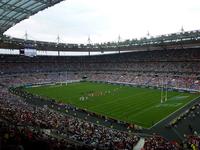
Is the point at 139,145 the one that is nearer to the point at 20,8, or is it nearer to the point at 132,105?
the point at 20,8

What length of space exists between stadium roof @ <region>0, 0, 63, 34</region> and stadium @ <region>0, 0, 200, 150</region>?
9 centimetres

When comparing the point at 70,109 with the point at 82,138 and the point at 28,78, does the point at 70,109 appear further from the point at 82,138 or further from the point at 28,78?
the point at 28,78

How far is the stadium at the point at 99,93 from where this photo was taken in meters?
21.4

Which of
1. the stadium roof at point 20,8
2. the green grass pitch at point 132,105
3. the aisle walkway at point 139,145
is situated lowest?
the green grass pitch at point 132,105

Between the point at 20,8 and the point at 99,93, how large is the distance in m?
31.7

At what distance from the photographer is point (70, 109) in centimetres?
4009

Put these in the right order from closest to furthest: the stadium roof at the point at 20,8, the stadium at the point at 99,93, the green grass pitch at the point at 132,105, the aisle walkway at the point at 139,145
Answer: the stadium at the point at 99,93, the aisle walkway at the point at 139,145, the stadium roof at the point at 20,8, the green grass pitch at the point at 132,105

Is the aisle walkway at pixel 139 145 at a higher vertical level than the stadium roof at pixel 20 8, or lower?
lower

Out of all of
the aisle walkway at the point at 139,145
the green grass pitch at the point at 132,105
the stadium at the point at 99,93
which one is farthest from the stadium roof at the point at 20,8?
the green grass pitch at the point at 132,105

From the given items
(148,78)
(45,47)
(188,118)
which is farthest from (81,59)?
(188,118)

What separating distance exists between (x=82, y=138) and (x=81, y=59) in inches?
3150

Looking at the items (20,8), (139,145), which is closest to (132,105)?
(139,145)

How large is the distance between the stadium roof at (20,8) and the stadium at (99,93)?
95 millimetres

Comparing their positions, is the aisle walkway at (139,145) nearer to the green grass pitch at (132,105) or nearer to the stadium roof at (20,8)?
the green grass pitch at (132,105)
